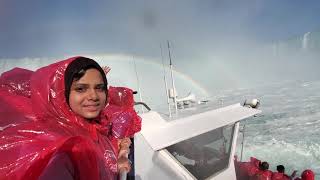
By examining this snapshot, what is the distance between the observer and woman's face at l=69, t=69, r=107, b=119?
53.8 inches

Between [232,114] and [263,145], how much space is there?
10.3 meters

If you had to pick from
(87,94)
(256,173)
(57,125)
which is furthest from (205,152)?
(57,125)

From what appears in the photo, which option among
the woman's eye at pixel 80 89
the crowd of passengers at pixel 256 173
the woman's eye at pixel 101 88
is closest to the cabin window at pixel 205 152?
the crowd of passengers at pixel 256 173

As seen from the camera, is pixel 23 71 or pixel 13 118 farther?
pixel 23 71

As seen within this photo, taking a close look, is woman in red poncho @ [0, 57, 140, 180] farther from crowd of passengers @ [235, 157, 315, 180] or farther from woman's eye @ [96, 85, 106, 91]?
crowd of passengers @ [235, 157, 315, 180]

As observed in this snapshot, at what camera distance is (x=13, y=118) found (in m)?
1.39

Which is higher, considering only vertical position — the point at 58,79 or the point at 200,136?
the point at 58,79

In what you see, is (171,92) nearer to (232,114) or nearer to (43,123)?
(232,114)

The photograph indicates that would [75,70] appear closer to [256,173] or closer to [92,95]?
[92,95]

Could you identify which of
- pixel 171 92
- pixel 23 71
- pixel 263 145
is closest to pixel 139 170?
pixel 23 71

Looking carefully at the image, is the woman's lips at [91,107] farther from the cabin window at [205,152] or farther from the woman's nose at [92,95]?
the cabin window at [205,152]

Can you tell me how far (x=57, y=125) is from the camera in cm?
126

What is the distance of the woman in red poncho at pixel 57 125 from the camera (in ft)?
3.45

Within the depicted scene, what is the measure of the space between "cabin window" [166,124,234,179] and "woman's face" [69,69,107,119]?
1.84 meters
